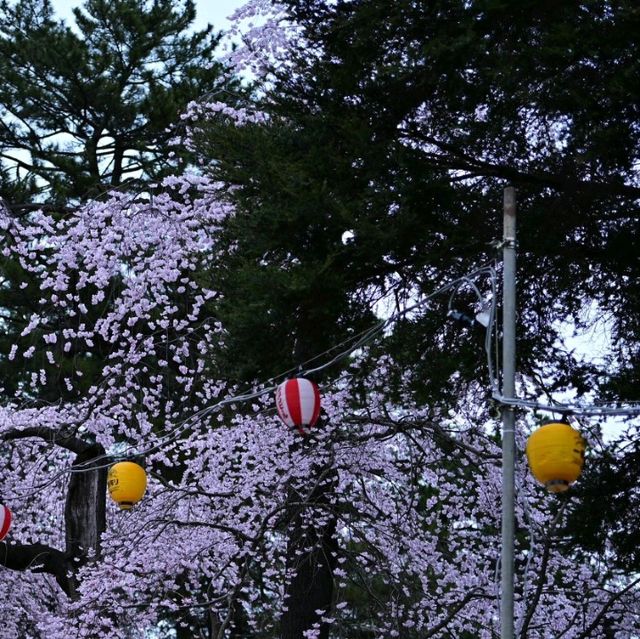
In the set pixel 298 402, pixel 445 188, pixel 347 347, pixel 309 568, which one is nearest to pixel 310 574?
pixel 309 568

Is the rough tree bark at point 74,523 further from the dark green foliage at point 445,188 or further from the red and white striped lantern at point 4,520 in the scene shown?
the dark green foliage at point 445,188

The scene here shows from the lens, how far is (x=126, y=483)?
6.68 meters

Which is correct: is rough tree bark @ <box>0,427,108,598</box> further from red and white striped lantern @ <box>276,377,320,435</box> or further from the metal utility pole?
the metal utility pole

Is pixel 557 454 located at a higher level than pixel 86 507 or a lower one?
lower

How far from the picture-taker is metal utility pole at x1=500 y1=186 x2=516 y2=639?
4316 mm

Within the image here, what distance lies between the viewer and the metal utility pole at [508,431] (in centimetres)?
432

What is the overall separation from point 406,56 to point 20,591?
24.7 ft

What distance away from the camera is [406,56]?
20.3 ft

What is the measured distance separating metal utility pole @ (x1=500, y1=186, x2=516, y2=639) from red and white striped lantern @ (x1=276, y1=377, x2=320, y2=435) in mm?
1308

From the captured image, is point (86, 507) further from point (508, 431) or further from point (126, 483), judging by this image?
point (508, 431)

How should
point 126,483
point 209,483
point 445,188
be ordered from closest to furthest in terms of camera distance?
point 445,188 → point 126,483 → point 209,483

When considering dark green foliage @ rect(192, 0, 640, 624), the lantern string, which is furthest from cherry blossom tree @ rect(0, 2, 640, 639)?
dark green foliage @ rect(192, 0, 640, 624)

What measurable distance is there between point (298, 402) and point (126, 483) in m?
1.71

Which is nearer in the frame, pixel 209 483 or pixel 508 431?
pixel 508 431
